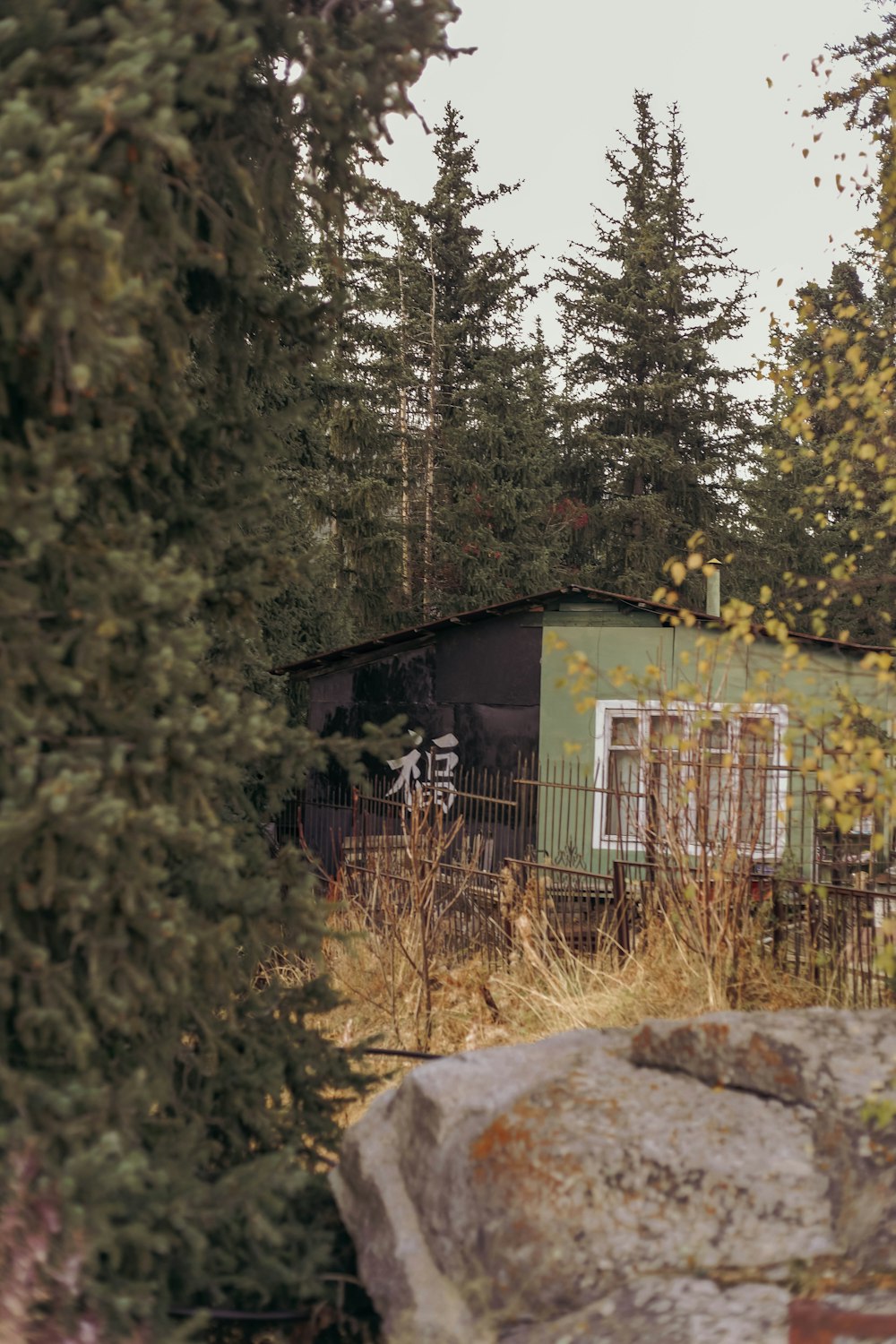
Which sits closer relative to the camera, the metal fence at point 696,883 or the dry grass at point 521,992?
the dry grass at point 521,992

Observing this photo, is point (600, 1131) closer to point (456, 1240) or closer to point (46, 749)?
point (456, 1240)

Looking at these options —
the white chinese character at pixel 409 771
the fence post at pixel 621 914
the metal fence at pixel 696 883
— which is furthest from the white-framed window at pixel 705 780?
the white chinese character at pixel 409 771

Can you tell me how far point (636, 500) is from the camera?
26.2 metres

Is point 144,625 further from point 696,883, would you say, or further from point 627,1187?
point 696,883

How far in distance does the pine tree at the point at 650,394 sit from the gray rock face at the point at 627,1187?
74.9 feet

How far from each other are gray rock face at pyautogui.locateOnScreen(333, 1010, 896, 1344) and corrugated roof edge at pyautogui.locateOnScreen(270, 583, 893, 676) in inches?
361

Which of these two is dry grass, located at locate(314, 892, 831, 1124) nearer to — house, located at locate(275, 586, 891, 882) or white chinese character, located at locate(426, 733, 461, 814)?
house, located at locate(275, 586, 891, 882)

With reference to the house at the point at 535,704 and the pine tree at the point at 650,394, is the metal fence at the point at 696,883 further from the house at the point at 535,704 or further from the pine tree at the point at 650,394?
the pine tree at the point at 650,394

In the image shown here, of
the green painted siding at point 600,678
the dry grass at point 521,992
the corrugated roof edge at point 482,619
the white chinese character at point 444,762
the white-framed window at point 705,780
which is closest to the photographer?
the white-framed window at point 705,780

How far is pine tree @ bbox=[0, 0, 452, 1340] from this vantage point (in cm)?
328

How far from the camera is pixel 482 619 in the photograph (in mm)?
15375

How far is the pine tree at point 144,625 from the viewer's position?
3279 millimetres

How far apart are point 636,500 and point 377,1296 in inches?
926

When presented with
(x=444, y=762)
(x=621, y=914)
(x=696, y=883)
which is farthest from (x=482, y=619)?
(x=696, y=883)
